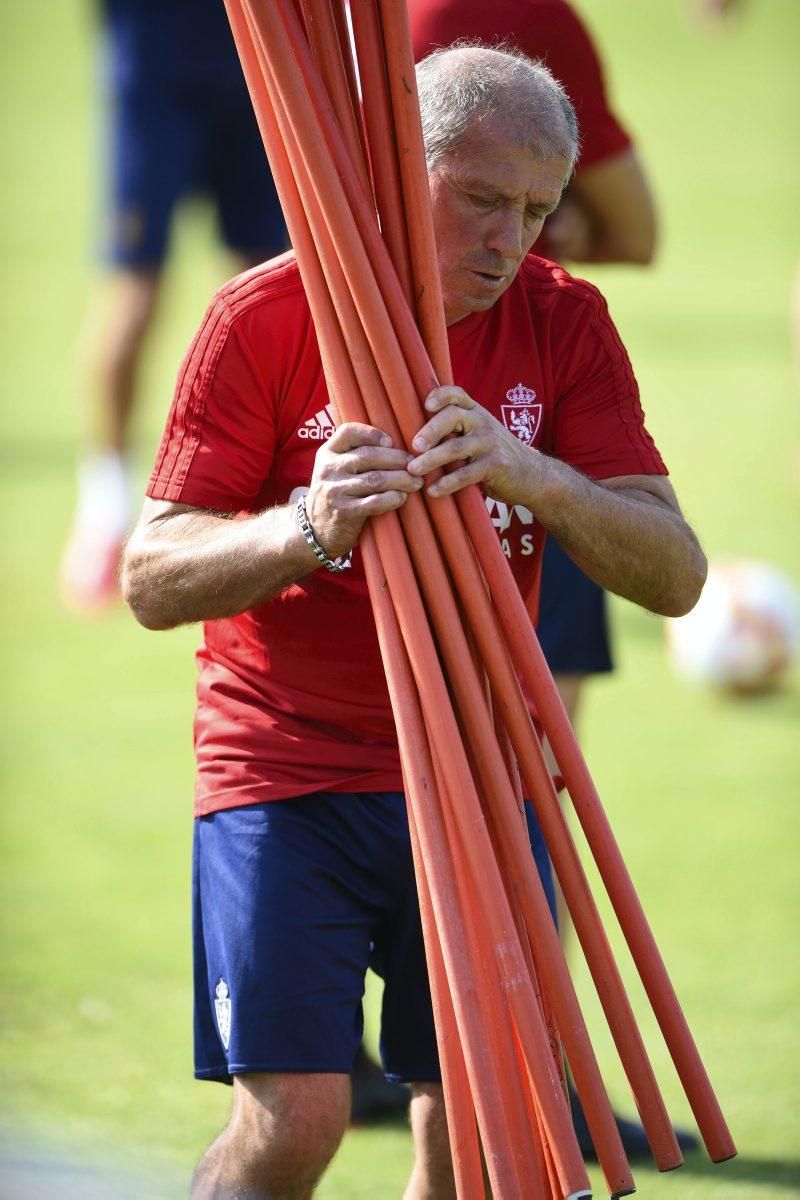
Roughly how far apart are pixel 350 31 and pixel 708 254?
12676 mm

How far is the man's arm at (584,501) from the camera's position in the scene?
2.54 metres

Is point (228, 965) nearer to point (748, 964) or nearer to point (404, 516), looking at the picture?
point (404, 516)

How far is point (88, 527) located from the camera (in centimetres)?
766

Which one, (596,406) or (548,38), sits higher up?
(548,38)

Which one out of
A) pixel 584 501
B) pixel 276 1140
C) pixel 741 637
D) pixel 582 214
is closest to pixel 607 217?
pixel 582 214

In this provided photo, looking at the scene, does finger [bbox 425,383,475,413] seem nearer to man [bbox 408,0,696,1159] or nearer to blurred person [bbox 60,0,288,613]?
man [bbox 408,0,696,1159]

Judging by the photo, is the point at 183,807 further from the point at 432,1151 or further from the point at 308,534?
the point at 308,534

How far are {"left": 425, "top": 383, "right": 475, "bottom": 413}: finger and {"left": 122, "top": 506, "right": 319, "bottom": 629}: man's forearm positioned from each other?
26cm

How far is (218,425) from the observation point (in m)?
2.85

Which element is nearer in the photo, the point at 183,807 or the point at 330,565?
the point at 330,565

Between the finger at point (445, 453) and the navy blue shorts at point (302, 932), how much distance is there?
2.41 ft

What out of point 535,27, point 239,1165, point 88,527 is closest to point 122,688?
point 88,527

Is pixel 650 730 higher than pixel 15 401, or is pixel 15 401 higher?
pixel 15 401

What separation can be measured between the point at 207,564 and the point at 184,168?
504cm
